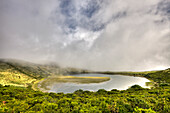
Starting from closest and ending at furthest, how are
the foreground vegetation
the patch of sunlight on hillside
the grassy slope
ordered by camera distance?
the foreground vegetation, the patch of sunlight on hillside, the grassy slope

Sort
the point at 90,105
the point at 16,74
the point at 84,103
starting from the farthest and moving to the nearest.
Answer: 1. the point at 16,74
2. the point at 84,103
3. the point at 90,105

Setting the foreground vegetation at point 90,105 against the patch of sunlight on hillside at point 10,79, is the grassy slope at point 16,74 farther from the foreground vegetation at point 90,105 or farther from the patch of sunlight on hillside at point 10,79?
the foreground vegetation at point 90,105

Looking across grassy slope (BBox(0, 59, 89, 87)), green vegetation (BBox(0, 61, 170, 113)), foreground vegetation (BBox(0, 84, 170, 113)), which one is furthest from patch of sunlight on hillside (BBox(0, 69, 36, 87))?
foreground vegetation (BBox(0, 84, 170, 113))

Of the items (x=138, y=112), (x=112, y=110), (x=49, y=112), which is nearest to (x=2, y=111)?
(x=49, y=112)

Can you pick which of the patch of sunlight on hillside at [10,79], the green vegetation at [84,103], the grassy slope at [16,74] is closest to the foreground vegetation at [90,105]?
the green vegetation at [84,103]

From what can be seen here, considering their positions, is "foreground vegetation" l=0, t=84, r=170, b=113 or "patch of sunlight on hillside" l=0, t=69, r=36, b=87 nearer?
"foreground vegetation" l=0, t=84, r=170, b=113

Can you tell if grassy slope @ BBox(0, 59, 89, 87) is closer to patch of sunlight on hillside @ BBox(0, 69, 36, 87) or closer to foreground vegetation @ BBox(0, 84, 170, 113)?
patch of sunlight on hillside @ BBox(0, 69, 36, 87)

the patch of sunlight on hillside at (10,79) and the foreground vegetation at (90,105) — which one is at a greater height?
the foreground vegetation at (90,105)

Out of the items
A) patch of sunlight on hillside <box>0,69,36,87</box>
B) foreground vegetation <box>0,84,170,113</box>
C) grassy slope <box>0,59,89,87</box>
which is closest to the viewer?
foreground vegetation <box>0,84,170,113</box>

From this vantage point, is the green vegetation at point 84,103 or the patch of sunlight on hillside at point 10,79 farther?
the patch of sunlight on hillside at point 10,79

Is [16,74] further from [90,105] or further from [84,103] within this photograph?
[90,105]

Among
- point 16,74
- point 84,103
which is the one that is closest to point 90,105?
point 84,103

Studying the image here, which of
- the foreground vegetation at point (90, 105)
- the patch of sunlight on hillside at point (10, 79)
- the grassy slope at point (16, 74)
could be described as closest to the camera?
the foreground vegetation at point (90, 105)

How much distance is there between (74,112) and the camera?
8.69m
